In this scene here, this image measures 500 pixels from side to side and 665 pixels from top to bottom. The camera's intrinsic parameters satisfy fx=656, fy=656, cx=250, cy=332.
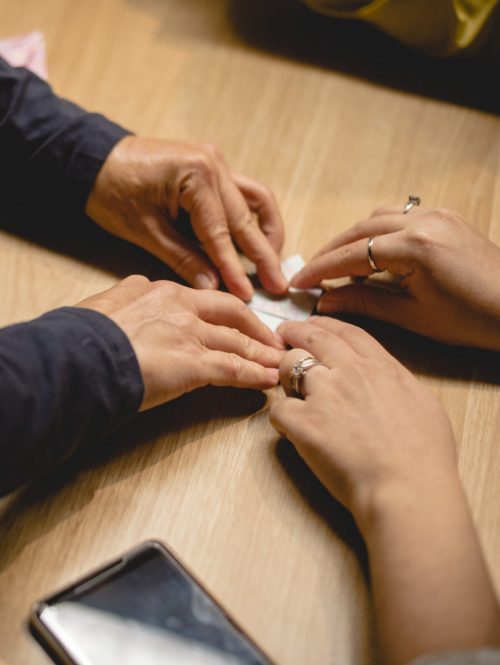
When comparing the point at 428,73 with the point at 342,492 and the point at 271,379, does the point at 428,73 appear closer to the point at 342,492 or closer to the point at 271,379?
the point at 271,379

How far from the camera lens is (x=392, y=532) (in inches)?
22.8

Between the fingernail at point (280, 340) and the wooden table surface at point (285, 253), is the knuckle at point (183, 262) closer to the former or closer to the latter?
the wooden table surface at point (285, 253)

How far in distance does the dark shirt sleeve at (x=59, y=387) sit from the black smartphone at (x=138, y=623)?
12 cm

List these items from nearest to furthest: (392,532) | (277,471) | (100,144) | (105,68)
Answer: (392,532)
(277,471)
(100,144)
(105,68)

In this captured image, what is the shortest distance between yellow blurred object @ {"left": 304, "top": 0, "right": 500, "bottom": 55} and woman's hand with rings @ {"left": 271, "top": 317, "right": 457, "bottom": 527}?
21.1 inches

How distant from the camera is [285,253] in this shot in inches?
34.2

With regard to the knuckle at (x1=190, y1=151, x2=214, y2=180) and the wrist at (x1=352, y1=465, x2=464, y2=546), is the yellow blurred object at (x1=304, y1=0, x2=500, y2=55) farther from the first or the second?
the wrist at (x1=352, y1=465, x2=464, y2=546)

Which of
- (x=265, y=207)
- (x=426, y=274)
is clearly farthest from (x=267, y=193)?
(x=426, y=274)

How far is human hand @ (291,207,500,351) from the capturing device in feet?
2.43

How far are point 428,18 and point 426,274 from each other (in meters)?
0.47

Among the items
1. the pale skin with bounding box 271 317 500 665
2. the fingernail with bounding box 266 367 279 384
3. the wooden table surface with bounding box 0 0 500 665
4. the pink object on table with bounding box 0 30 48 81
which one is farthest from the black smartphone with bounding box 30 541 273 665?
the pink object on table with bounding box 0 30 48 81

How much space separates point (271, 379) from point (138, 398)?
0.16 metres

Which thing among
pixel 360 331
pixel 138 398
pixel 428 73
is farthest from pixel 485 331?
pixel 428 73

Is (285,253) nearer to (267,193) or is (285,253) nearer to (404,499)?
(267,193)
